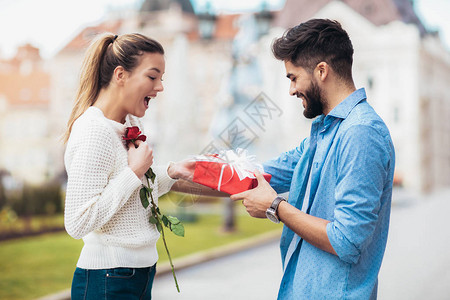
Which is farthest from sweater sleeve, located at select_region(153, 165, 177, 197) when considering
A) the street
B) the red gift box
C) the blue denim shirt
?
the street

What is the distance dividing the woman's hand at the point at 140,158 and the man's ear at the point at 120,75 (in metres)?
0.22

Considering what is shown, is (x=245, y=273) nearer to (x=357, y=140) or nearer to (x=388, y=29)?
(x=357, y=140)

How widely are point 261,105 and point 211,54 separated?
46.2ft

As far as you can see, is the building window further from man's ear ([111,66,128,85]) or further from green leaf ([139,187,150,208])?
green leaf ([139,187,150,208])

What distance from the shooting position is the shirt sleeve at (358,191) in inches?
56.7

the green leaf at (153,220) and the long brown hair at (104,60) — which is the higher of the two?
→ the long brown hair at (104,60)

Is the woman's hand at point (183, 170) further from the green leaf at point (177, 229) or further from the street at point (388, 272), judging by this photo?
the street at point (388, 272)

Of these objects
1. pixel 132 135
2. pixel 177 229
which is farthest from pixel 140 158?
pixel 177 229

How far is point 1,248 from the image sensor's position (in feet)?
26.6

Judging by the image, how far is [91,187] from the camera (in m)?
1.58

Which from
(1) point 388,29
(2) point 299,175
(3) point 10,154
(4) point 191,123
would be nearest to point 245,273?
(2) point 299,175

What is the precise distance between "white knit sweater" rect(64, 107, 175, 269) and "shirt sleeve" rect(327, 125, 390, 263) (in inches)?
25.4

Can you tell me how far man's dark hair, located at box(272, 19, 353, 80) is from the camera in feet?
5.31

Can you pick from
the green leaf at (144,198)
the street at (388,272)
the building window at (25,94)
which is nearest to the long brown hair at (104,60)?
the green leaf at (144,198)
